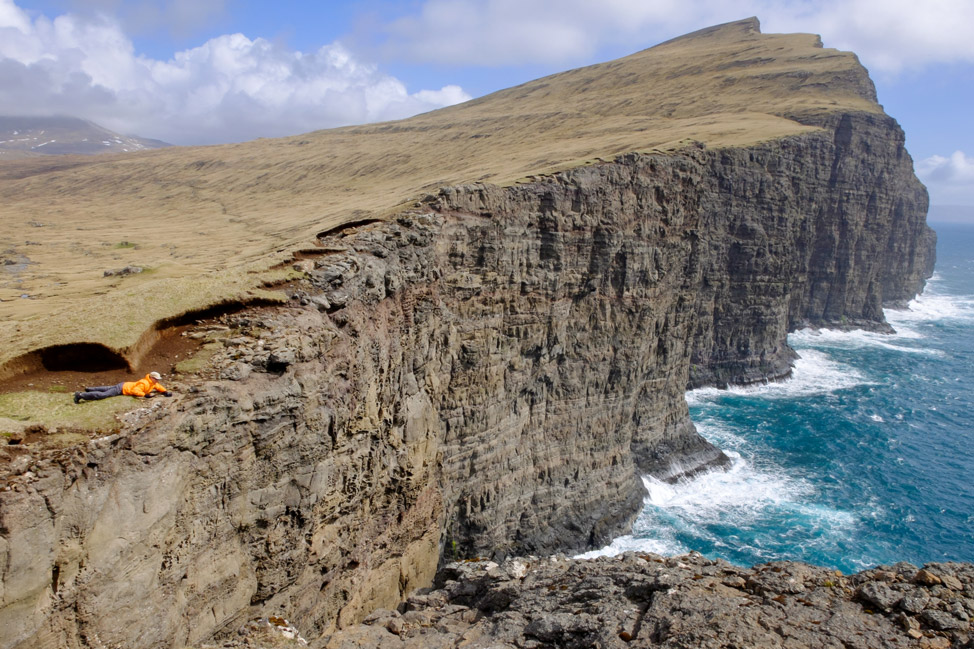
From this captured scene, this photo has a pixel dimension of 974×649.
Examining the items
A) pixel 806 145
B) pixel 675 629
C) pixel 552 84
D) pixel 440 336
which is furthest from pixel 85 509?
pixel 552 84

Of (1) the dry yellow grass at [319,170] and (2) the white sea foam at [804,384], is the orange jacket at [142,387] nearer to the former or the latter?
(1) the dry yellow grass at [319,170]

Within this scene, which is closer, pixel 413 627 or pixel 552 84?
pixel 413 627

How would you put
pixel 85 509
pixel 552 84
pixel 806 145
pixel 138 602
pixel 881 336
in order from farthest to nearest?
pixel 552 84
pixel 881 336
pixel 806 145
pixel 138 602
pixel 85 509

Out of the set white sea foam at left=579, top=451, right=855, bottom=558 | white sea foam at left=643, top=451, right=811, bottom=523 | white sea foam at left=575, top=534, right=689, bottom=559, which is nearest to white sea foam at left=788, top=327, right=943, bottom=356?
white sea foam at left=643, top=451, right=811, bottom=523

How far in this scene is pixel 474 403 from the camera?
3241 cm

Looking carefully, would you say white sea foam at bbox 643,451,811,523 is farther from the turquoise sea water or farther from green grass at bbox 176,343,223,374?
green grass at bbox 176,343,223,374

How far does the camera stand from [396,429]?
85.6ft

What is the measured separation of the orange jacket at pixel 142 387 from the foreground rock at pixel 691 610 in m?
8.38

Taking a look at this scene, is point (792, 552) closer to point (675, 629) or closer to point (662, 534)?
point (662, 534)

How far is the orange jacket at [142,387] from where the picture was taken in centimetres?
1529

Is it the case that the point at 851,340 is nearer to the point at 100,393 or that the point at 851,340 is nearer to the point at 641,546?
the point at 641,546

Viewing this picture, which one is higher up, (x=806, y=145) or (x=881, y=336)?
(x=806, y=145)

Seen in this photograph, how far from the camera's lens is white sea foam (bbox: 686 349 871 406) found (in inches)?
2717

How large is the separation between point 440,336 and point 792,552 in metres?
29.2
